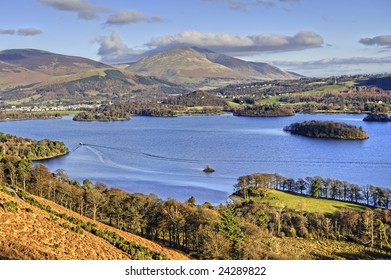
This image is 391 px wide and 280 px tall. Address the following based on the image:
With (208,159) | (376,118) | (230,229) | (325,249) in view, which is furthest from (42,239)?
(376,118)

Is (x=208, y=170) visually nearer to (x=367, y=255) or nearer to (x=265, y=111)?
(x=367, y=255)

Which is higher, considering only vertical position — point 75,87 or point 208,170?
point 75,87

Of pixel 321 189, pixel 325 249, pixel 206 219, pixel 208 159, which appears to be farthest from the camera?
pixel 208 159

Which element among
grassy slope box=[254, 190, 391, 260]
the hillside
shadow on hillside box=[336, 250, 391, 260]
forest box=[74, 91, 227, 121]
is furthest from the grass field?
forest box=[74, 91, 227, 121]

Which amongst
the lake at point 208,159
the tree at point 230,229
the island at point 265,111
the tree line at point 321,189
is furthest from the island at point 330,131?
the tree at point 230,229

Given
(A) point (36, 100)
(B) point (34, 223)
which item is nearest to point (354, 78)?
(A) point (36, 100)

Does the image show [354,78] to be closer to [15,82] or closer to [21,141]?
[21,141]
